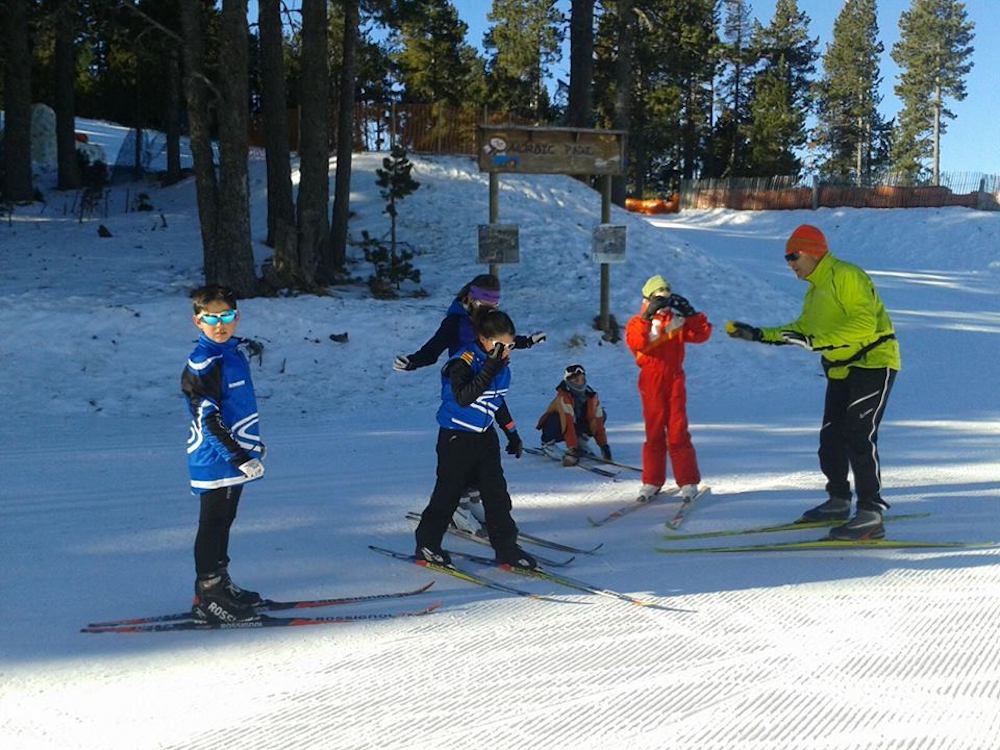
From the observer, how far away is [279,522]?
6504mm

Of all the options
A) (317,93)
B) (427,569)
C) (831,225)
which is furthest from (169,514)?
(831,225)

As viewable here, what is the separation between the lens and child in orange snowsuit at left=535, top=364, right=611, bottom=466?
852 centimetres

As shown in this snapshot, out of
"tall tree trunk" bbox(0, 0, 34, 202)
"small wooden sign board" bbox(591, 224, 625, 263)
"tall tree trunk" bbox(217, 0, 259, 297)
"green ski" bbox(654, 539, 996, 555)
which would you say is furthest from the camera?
"tall tree trunk" bbox(0, 0, 34, 202)

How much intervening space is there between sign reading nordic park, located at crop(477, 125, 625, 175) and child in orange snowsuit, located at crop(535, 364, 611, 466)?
5.66 meters

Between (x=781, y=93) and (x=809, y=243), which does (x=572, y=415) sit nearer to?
(x=809, y=243)

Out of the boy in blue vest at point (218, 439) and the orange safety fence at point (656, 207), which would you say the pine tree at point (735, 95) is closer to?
the orange safety fence at point (656, 207)

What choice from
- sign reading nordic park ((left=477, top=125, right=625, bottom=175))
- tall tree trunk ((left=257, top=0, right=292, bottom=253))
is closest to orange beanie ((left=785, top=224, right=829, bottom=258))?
sign reading nordic park ((left=477, top=125, right=625, bottom=175))

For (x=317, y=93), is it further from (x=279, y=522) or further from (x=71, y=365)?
(x=279, y=522)

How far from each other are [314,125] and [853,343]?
1167 cm

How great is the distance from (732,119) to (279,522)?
54951mm

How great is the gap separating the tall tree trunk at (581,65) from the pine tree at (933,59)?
44.4 meters

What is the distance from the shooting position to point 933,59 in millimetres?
60500

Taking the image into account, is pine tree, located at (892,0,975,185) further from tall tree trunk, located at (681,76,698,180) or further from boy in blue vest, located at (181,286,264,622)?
boy in blue vest, located at (181,286,264,622)

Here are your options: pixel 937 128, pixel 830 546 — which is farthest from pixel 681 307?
pixel 937 128
